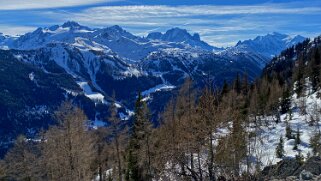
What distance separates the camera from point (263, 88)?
3770 inches

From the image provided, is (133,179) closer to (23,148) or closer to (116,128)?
(116,128)

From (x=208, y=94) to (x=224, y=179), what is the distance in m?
4.58

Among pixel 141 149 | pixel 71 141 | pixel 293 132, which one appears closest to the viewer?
pixel 71 141

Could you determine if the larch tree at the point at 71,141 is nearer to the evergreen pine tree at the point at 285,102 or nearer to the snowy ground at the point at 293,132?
the snowy ground at the point at 293,132

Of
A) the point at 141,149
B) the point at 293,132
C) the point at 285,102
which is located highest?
the point at 141,149

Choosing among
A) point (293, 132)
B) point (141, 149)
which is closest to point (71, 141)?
point (141, 149)

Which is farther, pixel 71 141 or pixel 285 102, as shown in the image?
pixel 285 102

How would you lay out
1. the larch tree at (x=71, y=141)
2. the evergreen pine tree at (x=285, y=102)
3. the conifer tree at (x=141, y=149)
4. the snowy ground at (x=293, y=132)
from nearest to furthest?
the larch tree at (x=71, y=141) → the snowy ground at (x=293, y=132) → the conifer tree at (x=141, y=149) → the evergreen pine tree at (x=285, y=102)

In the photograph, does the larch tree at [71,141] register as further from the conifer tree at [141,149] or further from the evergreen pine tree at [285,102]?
the evergreen pine tree at [285,102]

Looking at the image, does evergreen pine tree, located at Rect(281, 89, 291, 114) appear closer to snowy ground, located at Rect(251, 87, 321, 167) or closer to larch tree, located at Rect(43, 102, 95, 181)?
snowy ground, located at Rect(251, 87, 321, 167)

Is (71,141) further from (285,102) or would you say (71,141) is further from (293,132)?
(285,102)

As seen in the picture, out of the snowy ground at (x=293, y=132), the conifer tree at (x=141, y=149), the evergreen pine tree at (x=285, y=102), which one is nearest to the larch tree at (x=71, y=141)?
the conifer tree at (x=141, y=149)

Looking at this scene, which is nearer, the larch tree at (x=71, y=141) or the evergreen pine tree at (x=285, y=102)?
the larch tree at (x=71, y=141)

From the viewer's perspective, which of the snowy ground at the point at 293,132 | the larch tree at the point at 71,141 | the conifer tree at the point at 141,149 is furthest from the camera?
the conifer tree at the point at 141,149
